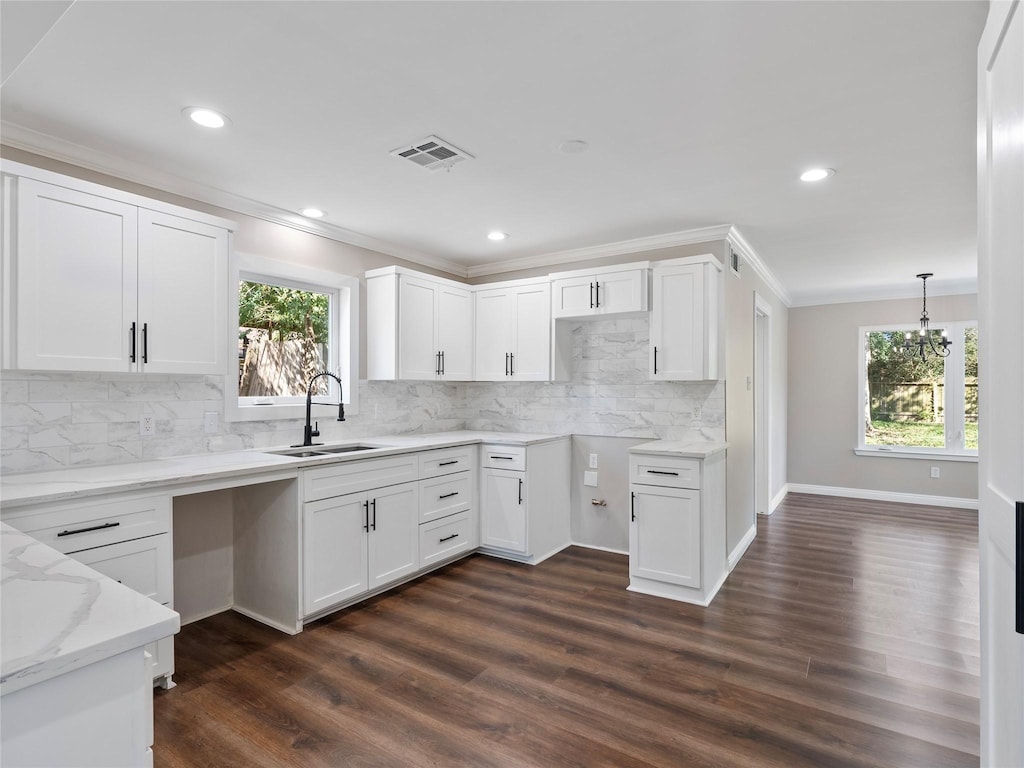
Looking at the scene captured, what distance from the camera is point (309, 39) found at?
1836mm

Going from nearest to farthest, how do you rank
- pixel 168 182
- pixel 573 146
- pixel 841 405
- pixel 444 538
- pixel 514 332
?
pixel 573 146 → pixel 168 182 → pixel 444 538 → pixel 514 332 → pixel 841 405

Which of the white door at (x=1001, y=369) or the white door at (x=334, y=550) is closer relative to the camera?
the white door at (x=1001, y=369)

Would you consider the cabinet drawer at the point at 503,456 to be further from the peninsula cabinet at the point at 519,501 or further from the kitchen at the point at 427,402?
the kitchen at the point at 427,402

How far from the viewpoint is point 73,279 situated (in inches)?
93.6

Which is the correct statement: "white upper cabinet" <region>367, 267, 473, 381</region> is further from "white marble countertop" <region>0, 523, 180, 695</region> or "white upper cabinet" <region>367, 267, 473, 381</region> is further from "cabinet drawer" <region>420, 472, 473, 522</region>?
"white marble countertop" <region>0, 523, 180, 695</region>

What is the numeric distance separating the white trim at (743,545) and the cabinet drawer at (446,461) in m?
2.05

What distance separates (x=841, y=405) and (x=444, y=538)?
5.33 m

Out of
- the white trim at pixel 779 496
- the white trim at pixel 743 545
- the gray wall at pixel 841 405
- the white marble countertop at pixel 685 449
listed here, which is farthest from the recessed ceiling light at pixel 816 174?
the gray wall at pixel 841 405

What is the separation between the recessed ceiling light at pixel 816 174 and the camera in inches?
113

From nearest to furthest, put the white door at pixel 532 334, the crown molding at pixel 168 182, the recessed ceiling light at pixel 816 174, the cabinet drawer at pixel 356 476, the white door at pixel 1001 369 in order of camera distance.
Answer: the white door at pixel 1001 369 < the crown molding at pixel 168 182 < the recessed ceiling light at pixel 816 174 < the cabinet drawer at pixel 356 476 < the white door at pixel 532 334

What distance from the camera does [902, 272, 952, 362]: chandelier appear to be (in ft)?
20.0

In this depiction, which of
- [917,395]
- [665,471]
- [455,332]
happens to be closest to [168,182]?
[455,332]

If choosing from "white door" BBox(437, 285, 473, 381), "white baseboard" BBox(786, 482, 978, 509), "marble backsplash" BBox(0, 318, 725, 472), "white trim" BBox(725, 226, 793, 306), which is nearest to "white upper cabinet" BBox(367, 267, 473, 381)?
"white door" BBox(437, 285, 473, 381)

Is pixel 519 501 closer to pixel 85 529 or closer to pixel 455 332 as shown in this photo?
pixel 455 332
